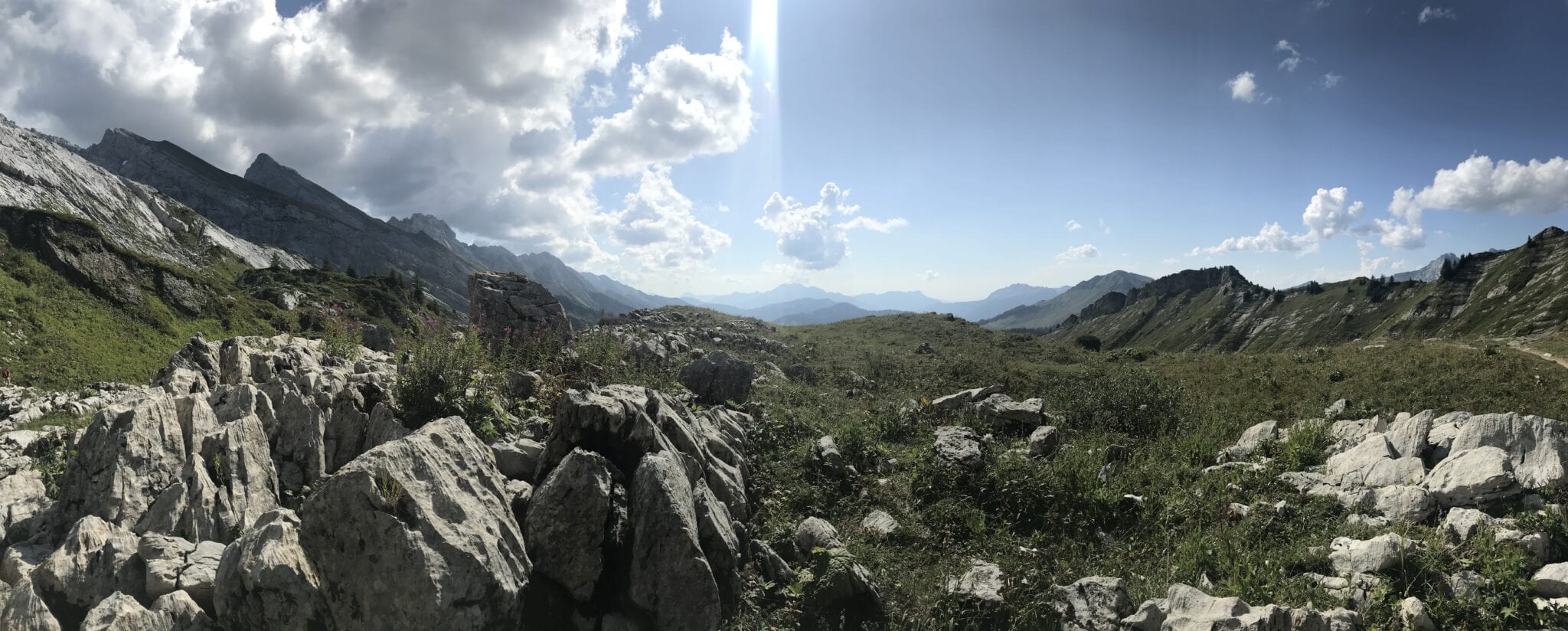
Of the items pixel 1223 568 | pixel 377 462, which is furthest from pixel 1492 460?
pixel 377 462

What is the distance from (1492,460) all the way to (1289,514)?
2990 mm

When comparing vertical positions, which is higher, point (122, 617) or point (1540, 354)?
point (1540, 354)

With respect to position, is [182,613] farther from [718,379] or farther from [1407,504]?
[1407,504]

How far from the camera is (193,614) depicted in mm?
5762

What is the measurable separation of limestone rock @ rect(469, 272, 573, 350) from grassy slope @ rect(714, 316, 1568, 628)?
11.2 meters

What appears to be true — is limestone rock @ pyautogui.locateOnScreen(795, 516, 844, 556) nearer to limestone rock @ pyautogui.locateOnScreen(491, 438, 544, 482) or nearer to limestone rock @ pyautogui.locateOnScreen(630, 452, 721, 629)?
limestone rock @ pyautogui.locateOnScreen(630, 452, 721, 629)

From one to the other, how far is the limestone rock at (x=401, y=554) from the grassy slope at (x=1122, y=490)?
348 cm

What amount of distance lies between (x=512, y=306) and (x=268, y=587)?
22.4m

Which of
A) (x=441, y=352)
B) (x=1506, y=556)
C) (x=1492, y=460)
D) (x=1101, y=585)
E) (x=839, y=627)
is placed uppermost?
(x=441, y=352)

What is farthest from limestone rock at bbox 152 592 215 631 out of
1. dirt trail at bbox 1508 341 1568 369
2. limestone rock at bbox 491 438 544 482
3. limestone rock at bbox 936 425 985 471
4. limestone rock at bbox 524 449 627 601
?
dirt trail at bbox 1508 341 1568 369

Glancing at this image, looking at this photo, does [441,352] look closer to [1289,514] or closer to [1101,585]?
[1101,585]

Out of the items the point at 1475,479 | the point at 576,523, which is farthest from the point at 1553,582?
the point at 576,523

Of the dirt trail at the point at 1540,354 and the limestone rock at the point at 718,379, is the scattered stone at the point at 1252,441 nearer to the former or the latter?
the limestone rock at the point at 718,379

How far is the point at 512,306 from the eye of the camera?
26.6 metres
